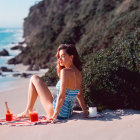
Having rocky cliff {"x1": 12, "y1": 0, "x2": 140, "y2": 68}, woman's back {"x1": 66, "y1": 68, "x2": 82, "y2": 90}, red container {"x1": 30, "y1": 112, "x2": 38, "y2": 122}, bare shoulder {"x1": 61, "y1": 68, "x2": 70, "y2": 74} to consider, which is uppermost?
rocky cliff {"x1": 12, "y1": 0, "x2": 140, "y2": 68}

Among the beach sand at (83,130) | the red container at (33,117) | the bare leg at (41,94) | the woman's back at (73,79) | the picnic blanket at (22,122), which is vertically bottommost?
the beach sand at (83,130)

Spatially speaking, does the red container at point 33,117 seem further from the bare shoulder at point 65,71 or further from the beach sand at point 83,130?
the bare shoulder at point 65,71

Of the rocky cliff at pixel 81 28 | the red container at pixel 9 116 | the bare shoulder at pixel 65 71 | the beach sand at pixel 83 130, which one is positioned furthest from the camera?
the rocky cliff at pixel 81 28

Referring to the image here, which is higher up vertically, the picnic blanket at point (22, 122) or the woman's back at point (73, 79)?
the woman's back at point (73, 79)

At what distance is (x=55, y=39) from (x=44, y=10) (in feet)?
81.2

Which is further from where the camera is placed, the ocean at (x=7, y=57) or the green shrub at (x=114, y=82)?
the ocean at (x=7, y=57)

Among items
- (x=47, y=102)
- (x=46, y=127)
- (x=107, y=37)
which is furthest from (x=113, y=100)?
(x=107, y=37)

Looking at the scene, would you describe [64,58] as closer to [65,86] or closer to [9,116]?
[65,86]

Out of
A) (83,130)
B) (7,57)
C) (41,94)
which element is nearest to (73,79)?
(41,94)

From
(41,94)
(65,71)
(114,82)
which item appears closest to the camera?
(65,71)

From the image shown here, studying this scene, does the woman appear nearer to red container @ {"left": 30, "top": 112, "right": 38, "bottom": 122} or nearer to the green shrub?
red container @ {"left": 30, "top": 112, "right": 38, "bottom": 122}

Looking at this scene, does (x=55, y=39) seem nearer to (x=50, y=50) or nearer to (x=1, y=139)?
(x=50, y=50)

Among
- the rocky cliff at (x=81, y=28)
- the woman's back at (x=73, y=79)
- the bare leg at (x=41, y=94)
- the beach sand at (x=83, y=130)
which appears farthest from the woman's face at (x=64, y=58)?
the rocky cliff at (x=81, y=28)

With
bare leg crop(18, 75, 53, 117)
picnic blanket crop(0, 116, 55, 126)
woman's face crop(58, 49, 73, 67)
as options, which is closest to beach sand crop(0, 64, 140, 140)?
picnic blanket crop(0, 116, 55, 126)
